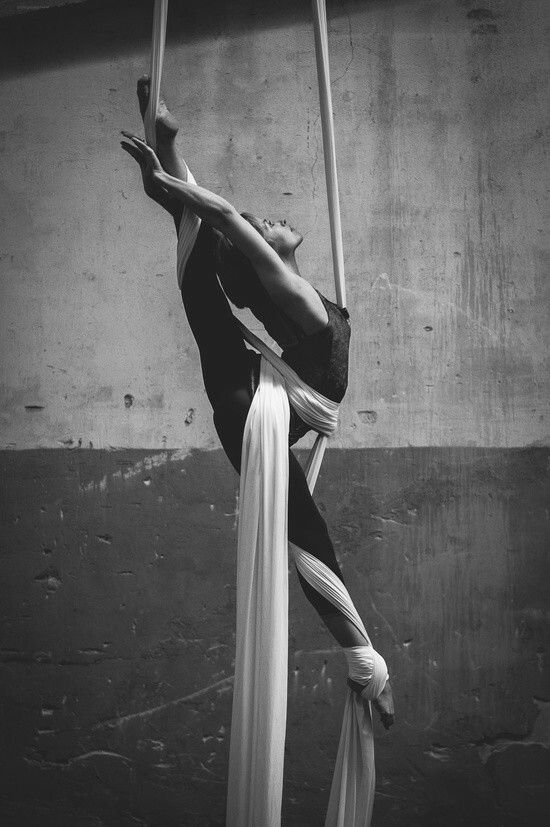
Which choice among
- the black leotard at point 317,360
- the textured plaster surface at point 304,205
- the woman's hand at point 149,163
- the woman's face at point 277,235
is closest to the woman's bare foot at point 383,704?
the black leotard at point 317,360

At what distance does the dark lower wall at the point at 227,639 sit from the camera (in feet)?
8.75

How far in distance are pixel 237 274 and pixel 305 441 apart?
53.8 inches

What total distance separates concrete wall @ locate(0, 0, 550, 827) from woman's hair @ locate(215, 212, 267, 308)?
1307mm

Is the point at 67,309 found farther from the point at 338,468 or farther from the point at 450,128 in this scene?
the point at 450,128

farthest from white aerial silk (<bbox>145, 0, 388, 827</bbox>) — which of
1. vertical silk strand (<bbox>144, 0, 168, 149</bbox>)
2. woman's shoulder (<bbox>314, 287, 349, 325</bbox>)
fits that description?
woman's shoulder (<bbox>314, 287, 349, 325</bbox>)

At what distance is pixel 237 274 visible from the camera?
5.16ft

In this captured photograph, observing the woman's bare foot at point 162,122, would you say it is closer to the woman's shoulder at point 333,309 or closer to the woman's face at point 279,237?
the woman's face at point 279,237

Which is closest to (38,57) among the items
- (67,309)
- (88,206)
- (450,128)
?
(88,206)

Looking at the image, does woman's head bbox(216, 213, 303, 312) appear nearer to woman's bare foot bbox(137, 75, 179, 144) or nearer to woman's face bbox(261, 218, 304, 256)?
woman's face bbox(261, 218, 304, 256)

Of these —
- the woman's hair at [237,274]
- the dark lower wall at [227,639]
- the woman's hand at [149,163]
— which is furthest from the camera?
the dark lower wall at [227,639]

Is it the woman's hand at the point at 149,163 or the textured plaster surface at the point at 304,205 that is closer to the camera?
the woman's hand at the point at 149,163

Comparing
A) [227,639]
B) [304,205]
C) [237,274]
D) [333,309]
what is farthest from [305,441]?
[237,274]

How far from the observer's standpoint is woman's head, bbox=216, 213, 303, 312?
156 centimetres

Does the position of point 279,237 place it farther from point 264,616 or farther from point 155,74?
point 264,616
